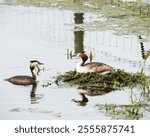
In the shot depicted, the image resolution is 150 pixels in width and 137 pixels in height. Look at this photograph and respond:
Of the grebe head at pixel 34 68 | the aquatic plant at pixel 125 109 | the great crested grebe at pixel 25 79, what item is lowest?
the aquatic plant at pixel 125 109

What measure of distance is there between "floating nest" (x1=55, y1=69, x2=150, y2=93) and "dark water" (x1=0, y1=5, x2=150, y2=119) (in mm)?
253

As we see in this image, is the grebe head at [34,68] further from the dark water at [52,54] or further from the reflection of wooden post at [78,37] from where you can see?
the reflection of wooden post at [78,37]

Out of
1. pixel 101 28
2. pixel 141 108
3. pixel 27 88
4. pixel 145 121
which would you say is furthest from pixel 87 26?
pixel 145 121

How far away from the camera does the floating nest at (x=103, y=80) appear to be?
13.8m

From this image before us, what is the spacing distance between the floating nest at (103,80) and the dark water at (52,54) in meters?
0.25

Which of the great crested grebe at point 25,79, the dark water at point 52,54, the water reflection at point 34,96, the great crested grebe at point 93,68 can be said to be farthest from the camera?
the great crested grebe at point 93,68

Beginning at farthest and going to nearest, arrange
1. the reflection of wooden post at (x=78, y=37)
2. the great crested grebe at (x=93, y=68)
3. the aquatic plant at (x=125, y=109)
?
the reflection of wooden post at (x=78, y=37)
the great crested grebe at (x=93, y=68)
the aquatic plant at (x=125, y=109)

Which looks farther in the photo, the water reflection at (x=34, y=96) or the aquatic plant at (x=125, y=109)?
the water reflection at (x=34, y=96)

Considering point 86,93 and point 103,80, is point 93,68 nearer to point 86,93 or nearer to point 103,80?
point 103,80

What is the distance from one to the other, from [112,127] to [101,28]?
9964 mm

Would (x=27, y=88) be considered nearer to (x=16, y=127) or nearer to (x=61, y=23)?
(x=16, y=127)

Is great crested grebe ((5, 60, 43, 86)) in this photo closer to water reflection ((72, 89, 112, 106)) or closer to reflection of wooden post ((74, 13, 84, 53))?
water reflection ((72, 89, 112, 106))

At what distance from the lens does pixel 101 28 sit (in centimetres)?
2067

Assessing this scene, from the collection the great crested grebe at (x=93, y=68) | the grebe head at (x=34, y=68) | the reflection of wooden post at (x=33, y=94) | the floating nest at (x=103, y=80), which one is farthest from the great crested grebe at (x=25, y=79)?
the great crested grebe at (x=93, y=68)
